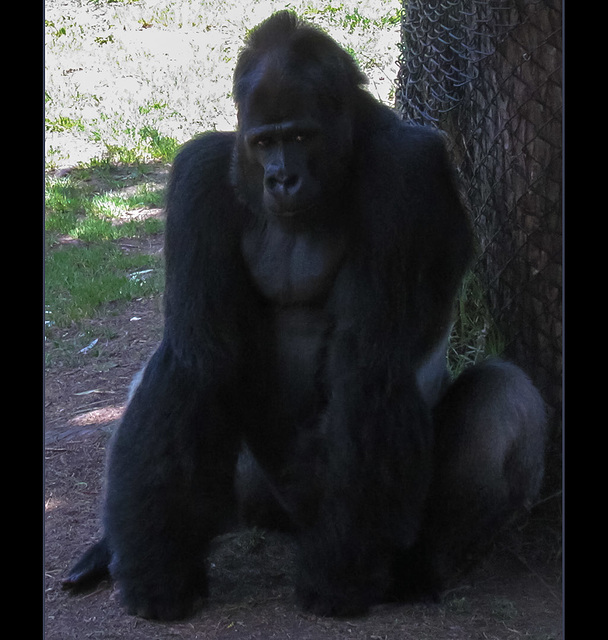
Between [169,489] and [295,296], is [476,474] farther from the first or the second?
[169,489]

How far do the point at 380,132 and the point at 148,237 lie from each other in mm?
3555

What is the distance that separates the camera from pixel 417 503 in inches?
114

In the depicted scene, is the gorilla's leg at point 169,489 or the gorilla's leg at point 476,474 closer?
the gorilla's leg at point 169,489

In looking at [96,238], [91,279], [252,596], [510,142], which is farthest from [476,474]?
[96,238]

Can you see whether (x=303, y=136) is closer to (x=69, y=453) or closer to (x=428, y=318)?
(x=428, y=318)

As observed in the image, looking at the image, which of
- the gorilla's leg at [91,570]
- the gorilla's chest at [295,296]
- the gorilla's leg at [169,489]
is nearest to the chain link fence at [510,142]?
the gorilla's chest at [295,296]

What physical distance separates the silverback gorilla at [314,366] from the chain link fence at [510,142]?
0.53 meters

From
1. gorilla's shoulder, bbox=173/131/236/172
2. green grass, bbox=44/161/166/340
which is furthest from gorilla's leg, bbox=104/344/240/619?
green grass, bbox=44/161/166/340

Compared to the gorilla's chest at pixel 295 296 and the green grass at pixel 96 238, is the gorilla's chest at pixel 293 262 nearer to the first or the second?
the gorilla's chest at pixel 295 296

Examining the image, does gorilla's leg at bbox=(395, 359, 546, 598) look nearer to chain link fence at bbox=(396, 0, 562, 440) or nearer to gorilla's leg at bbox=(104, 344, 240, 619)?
chain link fence at bbox=(396, 0, 562, 440)

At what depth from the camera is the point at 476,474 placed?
10.0 ft

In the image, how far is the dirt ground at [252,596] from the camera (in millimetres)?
2838
